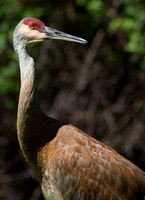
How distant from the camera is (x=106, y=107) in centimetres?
583

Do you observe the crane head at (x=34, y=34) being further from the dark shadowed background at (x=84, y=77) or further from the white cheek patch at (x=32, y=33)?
the dark shadowed background at (x=84, y=77)

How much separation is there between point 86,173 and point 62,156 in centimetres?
27

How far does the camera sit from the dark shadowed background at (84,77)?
5.68m

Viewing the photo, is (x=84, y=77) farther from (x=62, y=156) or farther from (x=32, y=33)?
(x=62, y=156)

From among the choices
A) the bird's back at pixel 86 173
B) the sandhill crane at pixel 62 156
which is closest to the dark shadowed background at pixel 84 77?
the sandhill crane at pixel 62 156

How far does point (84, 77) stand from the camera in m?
5.87

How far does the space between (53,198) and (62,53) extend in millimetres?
3494

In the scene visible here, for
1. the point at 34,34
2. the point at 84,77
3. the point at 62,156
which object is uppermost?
the point at 34,34

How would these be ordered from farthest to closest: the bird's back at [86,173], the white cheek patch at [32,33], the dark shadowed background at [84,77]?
the dark shadowed background at [84,77] < the white cheek patch at [32,33] < the bird's back at [86,173]

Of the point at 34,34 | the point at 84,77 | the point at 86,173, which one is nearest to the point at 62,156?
the point at 86,173

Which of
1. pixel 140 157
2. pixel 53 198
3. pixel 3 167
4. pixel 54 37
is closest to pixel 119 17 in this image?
pixel 140 157

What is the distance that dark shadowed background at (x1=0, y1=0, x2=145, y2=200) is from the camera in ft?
18.6

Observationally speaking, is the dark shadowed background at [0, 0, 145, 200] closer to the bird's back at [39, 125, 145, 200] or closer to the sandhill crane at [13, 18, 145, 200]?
Answer: the sandhill crane at [13, 18, 145, 200]

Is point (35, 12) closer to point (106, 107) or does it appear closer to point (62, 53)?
point (62, 53)
